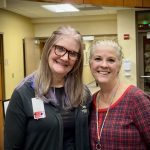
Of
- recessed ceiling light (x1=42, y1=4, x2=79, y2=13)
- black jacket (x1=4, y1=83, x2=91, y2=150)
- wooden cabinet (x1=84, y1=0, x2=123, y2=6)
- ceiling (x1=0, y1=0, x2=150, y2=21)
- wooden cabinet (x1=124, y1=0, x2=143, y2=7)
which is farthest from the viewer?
recessed ceiling light (x1=42, y1=4, x2=79, y2=13)

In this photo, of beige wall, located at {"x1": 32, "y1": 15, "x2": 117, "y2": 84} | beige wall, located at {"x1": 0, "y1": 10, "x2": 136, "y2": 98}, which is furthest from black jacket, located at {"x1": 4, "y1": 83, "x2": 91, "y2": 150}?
beige wall, located at {"x1": 32, "y1": 15, "x2": 117, "y2": 84}

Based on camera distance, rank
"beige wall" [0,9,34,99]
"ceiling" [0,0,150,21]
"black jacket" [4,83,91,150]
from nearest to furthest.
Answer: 1. "black jacket" [4,83,91,150]
2. "ceiling" [0,0,150,21]
3. "beige wall" [0,9,34,99]

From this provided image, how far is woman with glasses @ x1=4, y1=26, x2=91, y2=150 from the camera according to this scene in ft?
4.99

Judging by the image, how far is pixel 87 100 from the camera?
179cm

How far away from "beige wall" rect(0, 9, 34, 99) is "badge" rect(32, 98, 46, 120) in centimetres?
556

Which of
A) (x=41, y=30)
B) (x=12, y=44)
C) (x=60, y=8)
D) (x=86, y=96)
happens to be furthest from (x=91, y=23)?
(x=86, y=96)

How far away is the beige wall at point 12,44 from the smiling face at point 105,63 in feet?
17.9

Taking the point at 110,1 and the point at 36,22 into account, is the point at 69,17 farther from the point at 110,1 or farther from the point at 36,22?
the point at 110,1

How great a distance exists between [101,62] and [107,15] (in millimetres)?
6681

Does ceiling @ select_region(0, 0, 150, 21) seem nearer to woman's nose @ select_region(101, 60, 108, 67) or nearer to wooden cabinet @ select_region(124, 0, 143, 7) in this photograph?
wooden cabinet @ select_region(124, 0, 143, 7)

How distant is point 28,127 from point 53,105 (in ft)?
0.58

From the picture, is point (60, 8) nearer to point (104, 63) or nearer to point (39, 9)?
point (39, 9)

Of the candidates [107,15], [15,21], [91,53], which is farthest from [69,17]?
[91,53]

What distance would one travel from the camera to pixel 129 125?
1609mm
